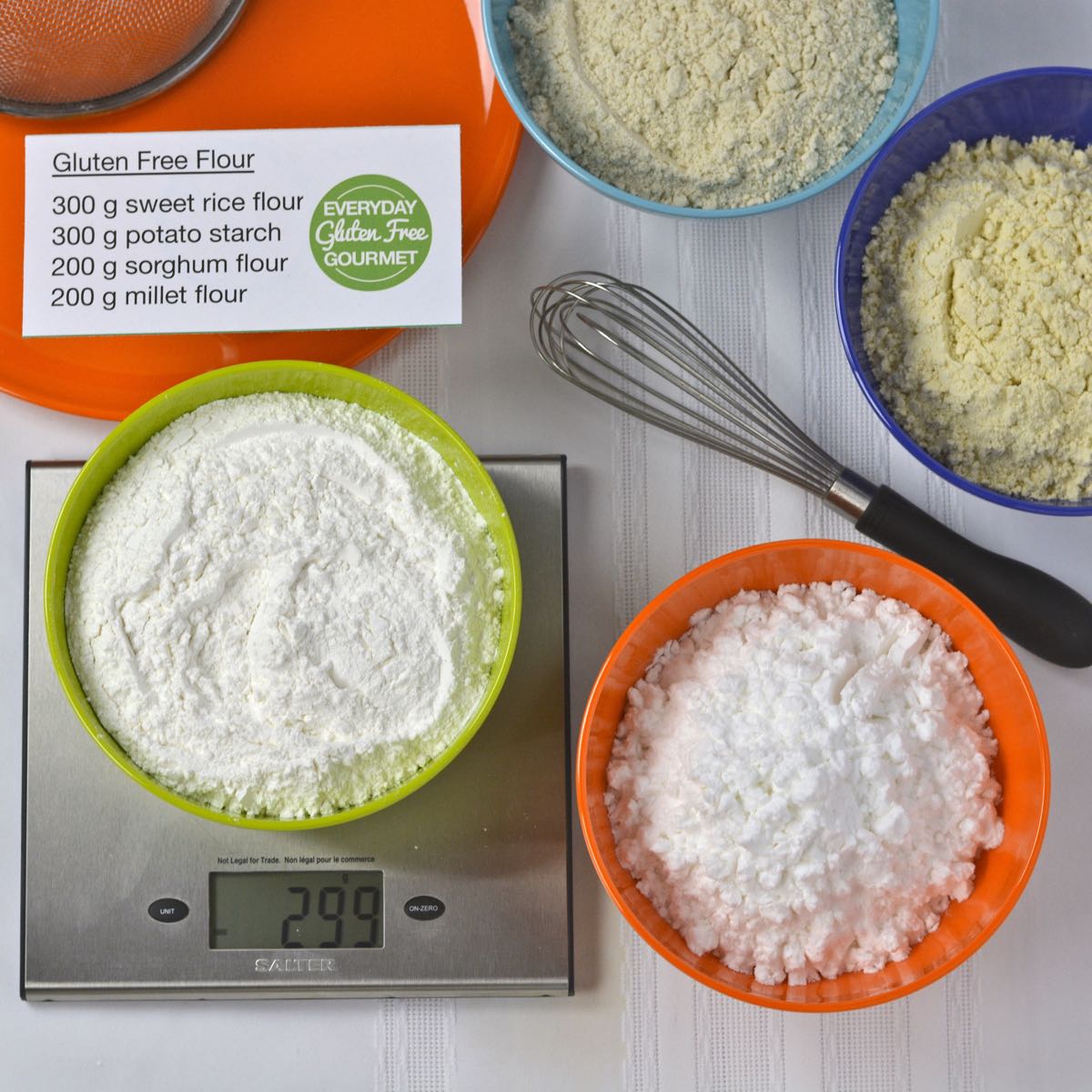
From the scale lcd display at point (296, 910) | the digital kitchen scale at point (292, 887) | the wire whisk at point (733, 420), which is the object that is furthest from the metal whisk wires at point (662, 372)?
the scale lcd display at point (296, 910)

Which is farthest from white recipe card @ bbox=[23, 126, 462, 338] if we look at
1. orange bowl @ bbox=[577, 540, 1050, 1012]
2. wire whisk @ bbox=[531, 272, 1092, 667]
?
orange bowl @ bbox=[577, 540, 1050, 1012]

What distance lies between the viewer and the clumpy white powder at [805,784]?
1.83ft

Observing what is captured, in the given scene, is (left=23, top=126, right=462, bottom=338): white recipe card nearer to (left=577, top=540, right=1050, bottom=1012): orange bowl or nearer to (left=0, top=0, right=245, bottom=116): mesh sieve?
(left=0, top=0, right=245, bottom=116): mesh sieve

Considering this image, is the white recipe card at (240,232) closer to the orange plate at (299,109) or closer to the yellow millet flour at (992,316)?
the orange plate at (299,109)

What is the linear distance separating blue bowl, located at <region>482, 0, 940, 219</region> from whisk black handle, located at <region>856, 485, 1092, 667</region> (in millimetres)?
187

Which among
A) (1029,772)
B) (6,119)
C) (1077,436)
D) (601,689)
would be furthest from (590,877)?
(6,119)

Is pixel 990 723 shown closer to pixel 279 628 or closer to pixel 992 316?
pixel 992 316

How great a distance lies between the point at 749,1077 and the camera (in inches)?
27.1

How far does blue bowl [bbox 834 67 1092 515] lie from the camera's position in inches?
24.7

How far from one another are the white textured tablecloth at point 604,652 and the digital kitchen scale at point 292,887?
0.10 feet

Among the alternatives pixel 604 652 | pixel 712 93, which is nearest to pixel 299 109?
pixel 712 93

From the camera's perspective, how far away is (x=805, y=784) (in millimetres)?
547

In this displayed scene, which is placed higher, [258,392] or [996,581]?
[258,392]

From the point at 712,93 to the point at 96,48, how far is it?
37 centimetres
